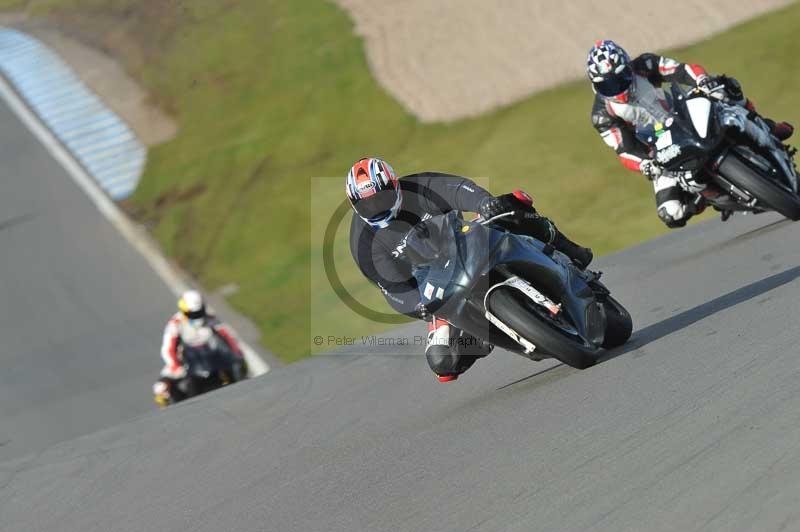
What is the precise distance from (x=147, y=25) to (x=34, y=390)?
1589 centimetres

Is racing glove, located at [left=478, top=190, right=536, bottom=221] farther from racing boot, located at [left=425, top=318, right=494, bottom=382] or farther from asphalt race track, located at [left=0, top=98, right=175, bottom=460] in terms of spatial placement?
asphalt race track, located at [left=0, top=98, right=175, bottom=460]

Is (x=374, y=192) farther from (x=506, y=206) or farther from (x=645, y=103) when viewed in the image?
(x=645, y=103)

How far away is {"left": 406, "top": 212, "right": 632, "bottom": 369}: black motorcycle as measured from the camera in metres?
6.26

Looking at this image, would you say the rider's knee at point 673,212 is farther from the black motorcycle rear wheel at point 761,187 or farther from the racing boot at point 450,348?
the racing boot at point 450,348

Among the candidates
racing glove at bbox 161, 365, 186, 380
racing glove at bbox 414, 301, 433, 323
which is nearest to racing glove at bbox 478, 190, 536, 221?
racing glove at bbox 414, 301, 433, 323

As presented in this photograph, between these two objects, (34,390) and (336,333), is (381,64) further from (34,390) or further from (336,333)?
(34,390)

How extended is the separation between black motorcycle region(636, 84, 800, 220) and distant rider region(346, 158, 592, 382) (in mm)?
2493

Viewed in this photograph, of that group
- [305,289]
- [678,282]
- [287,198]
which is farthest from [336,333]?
[678,282]

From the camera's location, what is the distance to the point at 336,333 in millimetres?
15422

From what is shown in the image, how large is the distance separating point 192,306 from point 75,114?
50.1 feet

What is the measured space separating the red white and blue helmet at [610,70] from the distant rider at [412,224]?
3.12 meters

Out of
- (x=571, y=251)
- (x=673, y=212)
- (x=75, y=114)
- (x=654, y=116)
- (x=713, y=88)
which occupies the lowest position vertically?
(x=75, y=114)

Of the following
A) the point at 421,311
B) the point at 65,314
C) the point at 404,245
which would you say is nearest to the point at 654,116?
the point at 404,245

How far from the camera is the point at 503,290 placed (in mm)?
6305
